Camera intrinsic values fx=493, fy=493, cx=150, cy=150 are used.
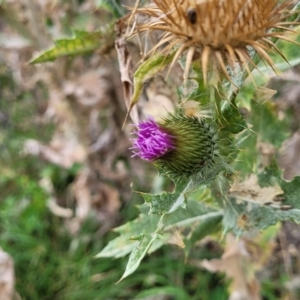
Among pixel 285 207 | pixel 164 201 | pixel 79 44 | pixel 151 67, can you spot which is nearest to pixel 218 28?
pixel 151 67

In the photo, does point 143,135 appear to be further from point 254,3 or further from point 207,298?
point 207,298

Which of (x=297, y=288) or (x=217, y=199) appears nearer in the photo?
(x=217, y=199)

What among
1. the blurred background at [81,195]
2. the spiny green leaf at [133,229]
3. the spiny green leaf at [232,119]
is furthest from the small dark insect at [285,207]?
the blurred background at [81,195]

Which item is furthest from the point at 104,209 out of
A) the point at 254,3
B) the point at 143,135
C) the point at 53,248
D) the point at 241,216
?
the point at 254,3

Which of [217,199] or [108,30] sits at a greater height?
[108,30]

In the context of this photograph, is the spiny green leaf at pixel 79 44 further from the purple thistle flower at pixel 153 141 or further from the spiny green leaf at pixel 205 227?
the spiny green leaf at pixel 205 227

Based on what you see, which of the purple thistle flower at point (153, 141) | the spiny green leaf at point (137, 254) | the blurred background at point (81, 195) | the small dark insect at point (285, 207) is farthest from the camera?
the blurred background at point (81, 195)

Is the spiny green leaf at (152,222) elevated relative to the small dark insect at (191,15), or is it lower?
lower
